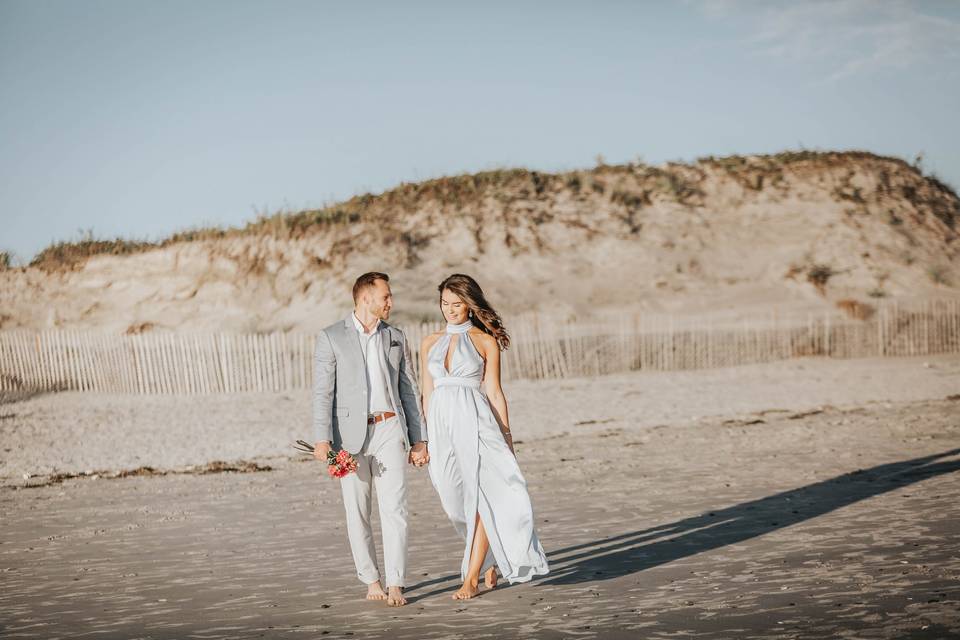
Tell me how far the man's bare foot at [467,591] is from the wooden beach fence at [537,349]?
64.9 feet

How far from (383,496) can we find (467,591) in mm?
700

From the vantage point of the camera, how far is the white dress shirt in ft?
21.0

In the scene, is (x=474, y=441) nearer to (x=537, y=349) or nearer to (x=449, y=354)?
(x=449, y=354)

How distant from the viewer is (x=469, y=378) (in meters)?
6.52

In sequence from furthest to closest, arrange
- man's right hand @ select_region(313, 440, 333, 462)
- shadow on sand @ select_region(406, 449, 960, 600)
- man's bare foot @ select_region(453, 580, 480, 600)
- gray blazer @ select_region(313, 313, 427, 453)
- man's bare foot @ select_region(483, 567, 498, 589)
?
shadow on sand @ select_region(406, 449, 960, 600), man's bare foot @ select_region(483, 567, 498, 589), man's bare foot @ select_region(453, 580, 480, 600), gray blazer @ select_region(313, 313, 427, 453), man's right hand @ select_region(313, 440, 333, 462)

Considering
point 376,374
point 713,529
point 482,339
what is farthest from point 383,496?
point 713,529

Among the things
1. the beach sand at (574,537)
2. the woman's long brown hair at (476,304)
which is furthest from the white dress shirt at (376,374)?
the beach sand at (574,537)

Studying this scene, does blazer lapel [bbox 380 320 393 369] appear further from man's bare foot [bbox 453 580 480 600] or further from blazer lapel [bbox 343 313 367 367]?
man's bare foot [bbox 453 580 480 600]

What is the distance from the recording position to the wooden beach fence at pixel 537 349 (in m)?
26.2

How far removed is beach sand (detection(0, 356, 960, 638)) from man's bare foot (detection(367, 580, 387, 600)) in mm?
81

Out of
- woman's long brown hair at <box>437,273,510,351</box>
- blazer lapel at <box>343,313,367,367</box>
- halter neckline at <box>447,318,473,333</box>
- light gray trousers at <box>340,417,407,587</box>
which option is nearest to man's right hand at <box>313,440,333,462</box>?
light gray trousers at <box>340,417,407,587</box>

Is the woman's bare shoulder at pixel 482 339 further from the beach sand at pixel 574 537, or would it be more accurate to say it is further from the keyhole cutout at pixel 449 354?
the beach sand at pixel 574 537

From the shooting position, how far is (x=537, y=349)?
26.9m

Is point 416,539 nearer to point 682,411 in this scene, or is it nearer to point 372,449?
point 372,449
